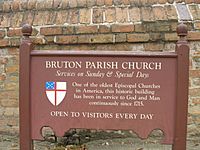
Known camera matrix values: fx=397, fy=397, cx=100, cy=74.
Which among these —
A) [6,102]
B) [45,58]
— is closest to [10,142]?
[6,102]

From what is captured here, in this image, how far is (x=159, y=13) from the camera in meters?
4.69

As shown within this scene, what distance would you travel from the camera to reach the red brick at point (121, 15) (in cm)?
468

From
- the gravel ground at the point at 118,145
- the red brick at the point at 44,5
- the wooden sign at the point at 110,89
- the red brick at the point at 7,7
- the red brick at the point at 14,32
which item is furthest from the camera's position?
the red brick at the point at 7,7

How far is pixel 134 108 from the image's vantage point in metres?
3.14

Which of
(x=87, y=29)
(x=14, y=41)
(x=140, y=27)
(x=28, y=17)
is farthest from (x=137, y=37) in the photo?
(x=14, y=41)

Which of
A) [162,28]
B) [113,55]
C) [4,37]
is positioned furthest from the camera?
[4,37]

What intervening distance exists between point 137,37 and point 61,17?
96cm

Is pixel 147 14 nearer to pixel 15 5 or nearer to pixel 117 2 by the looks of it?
pixel 117 2

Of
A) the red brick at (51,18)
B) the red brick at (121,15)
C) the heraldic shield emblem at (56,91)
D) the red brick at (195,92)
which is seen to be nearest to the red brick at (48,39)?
the red brick at (51,18)

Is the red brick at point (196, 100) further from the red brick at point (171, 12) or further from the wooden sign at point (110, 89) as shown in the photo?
the wooden sign at point (110, 89)

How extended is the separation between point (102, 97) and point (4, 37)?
2238 mm

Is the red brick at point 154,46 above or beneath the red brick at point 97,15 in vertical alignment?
beneath

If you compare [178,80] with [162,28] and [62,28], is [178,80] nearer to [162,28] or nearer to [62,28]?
[162,28]

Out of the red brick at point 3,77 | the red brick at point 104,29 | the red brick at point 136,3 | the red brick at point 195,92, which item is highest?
the red brick at point 136,3
